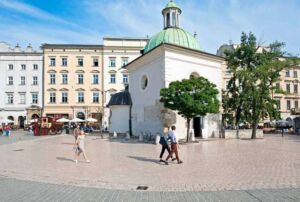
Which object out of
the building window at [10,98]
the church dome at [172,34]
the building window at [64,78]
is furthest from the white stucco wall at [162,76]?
the building window at [10,98]

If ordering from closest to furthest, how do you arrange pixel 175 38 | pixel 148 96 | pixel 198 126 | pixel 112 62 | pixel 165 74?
pixel 165 74 → pixel 198 126 → pixel 148 96 → pixel 175 38 → pixel 112 62

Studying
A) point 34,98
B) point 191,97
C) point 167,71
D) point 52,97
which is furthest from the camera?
point 34,98

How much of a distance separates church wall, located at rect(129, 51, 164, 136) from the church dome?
206 centimetres

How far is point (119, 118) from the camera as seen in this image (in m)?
31.6

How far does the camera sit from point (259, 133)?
90.9 ft

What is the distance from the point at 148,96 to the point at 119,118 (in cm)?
653

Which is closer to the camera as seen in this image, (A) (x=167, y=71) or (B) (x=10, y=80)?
(A) (x=167, y=71)

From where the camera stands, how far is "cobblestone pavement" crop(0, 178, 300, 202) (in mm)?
6375

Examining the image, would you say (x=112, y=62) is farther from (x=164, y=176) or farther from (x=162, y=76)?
(x=164, y=176)

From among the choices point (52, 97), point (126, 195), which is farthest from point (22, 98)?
point (126, 195)

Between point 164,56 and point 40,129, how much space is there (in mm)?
20978

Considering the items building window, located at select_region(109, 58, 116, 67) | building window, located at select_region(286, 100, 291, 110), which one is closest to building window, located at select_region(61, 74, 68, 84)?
building window, located at select_region(109, 58, 116, 67)

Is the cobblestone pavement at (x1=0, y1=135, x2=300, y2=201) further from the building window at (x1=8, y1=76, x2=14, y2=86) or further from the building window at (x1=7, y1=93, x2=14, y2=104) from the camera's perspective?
the building window at (x1=8, y1=76, x2=14, y2=86)

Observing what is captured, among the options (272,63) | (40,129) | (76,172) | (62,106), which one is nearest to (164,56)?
(272,63)
